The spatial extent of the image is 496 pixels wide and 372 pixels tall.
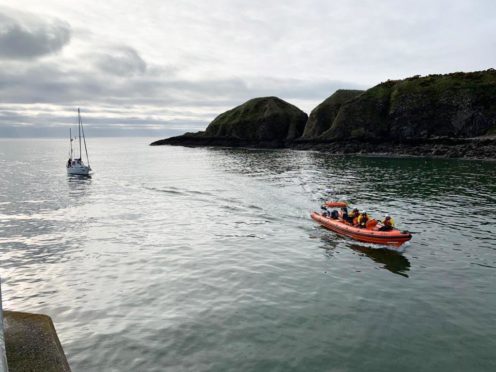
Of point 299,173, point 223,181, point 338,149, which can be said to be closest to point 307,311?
point 223,181

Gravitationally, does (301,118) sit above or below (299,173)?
above

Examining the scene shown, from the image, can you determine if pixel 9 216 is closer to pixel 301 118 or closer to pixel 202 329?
pixel 202 329

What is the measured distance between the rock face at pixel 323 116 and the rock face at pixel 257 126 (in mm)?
8347

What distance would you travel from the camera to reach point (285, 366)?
13.5 metres

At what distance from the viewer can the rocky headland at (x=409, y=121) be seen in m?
101

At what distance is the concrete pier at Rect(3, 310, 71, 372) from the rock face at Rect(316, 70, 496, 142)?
110413 mm

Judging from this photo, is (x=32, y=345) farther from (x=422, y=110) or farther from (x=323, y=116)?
(x=323, y=116)

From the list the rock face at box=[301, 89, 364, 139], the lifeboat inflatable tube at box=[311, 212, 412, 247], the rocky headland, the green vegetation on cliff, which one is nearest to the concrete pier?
the lifeboat inflatable tube at box=[311, 212, 412, 247]

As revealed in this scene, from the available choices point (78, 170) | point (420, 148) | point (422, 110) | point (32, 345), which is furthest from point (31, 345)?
point (422, 110)

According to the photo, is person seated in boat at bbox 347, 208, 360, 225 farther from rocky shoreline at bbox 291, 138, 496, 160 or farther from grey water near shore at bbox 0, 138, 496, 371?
rocky shoreline at bbox 291, 138, 496, 160

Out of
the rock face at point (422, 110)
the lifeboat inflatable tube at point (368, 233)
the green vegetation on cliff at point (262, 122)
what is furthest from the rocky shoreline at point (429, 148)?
the lifeboat inflatable tube at point (368, 233)

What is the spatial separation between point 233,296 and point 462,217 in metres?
26.0

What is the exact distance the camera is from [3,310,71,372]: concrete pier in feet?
35.3

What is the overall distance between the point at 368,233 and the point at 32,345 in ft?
73.3
